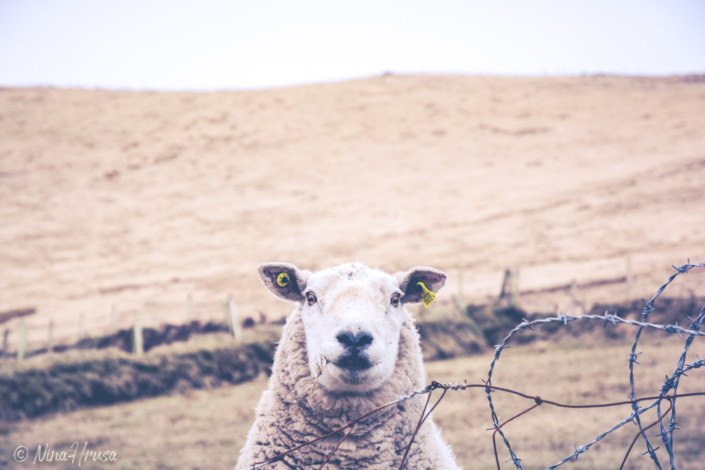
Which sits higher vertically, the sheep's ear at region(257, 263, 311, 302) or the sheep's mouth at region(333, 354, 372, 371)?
the sheep's ear at region(257, 263, 311, 302)

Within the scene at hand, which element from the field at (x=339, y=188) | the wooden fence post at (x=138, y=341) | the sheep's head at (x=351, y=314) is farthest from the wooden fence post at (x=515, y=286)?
the sheep's head at (x=351, y=314)

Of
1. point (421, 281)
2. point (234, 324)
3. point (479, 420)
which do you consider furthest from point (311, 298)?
point (234, 324)

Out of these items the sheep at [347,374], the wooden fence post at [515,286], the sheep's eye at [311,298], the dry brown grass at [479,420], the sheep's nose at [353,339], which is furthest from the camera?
the wooden fence post at [515,286]

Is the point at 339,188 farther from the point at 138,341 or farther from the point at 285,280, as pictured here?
the point at 285,280

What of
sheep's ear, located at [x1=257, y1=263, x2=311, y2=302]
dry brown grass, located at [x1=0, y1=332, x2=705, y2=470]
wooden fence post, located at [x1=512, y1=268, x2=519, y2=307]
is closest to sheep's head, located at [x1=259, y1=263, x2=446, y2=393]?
sheep's ear, located at [x1=257, y1=263, x2=311, y2=302]

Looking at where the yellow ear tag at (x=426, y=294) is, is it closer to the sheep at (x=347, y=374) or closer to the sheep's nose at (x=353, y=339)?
the sheep at (x=347, y=374)

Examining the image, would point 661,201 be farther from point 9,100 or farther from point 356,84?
point 9,100

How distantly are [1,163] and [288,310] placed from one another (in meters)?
24.3

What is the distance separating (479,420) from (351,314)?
19.7 ft

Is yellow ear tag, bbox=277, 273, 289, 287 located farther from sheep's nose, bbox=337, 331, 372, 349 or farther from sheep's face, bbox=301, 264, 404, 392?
sheep's nose, bbox=337, 331, 372, 349

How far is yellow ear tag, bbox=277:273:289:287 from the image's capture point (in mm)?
3708

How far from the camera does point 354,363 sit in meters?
2.99

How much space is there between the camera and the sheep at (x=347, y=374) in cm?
308

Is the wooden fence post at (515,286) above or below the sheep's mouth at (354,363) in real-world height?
below
